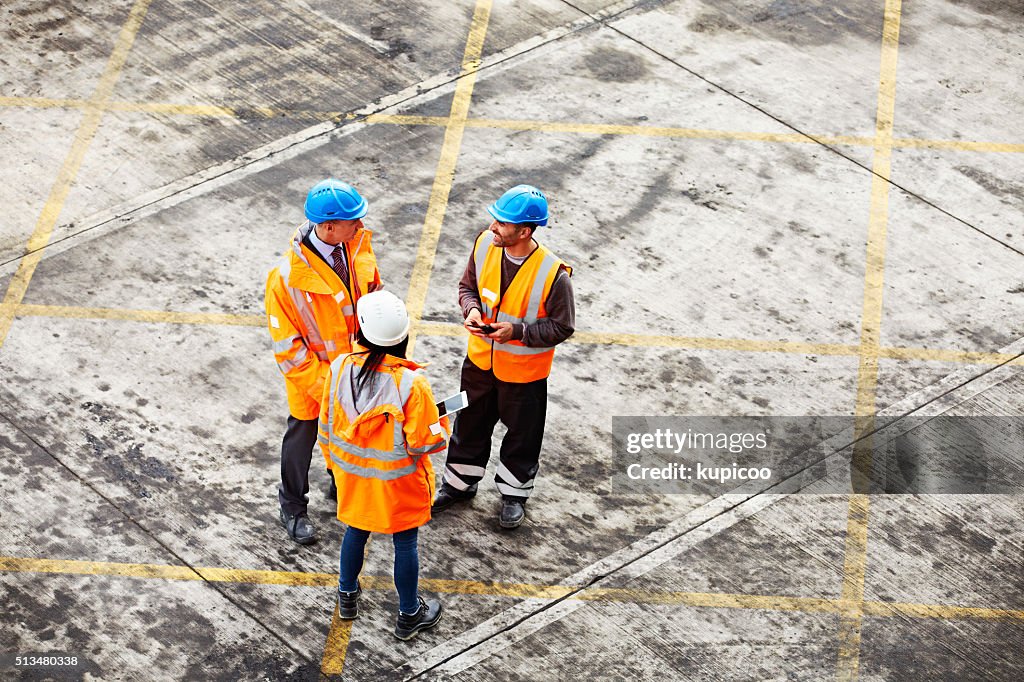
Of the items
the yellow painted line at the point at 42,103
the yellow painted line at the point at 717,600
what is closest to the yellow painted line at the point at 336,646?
the yellow painted line at the point at 717,600

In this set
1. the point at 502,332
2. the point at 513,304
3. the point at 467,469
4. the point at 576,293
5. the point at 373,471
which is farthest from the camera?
the point at 576,293

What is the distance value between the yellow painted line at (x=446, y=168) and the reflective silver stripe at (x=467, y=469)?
1274 millimetres

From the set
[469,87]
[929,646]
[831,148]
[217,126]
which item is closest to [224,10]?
[217,126]

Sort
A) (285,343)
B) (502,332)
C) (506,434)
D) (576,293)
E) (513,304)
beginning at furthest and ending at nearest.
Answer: (576,293)
(506,434)
(513,304)
(502,332)
(285,343)

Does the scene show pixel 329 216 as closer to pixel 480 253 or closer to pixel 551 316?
pixel 480 253

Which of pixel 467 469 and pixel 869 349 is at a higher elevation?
pixel 869 349

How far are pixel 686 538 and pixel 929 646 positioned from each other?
1.45 metres

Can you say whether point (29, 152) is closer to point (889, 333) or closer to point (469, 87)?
point (469, 87)

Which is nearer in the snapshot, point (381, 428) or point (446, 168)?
point (381, 428)

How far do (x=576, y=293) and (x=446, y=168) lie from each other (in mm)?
1846

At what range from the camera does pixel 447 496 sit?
23.9 feet

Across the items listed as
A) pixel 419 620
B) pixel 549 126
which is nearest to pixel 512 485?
pixel 419 620

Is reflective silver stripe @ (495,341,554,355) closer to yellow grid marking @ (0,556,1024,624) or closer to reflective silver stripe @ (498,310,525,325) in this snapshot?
reflective silver stripe @ (498,310,525,325)

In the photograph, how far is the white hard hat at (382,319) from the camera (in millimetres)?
5637
